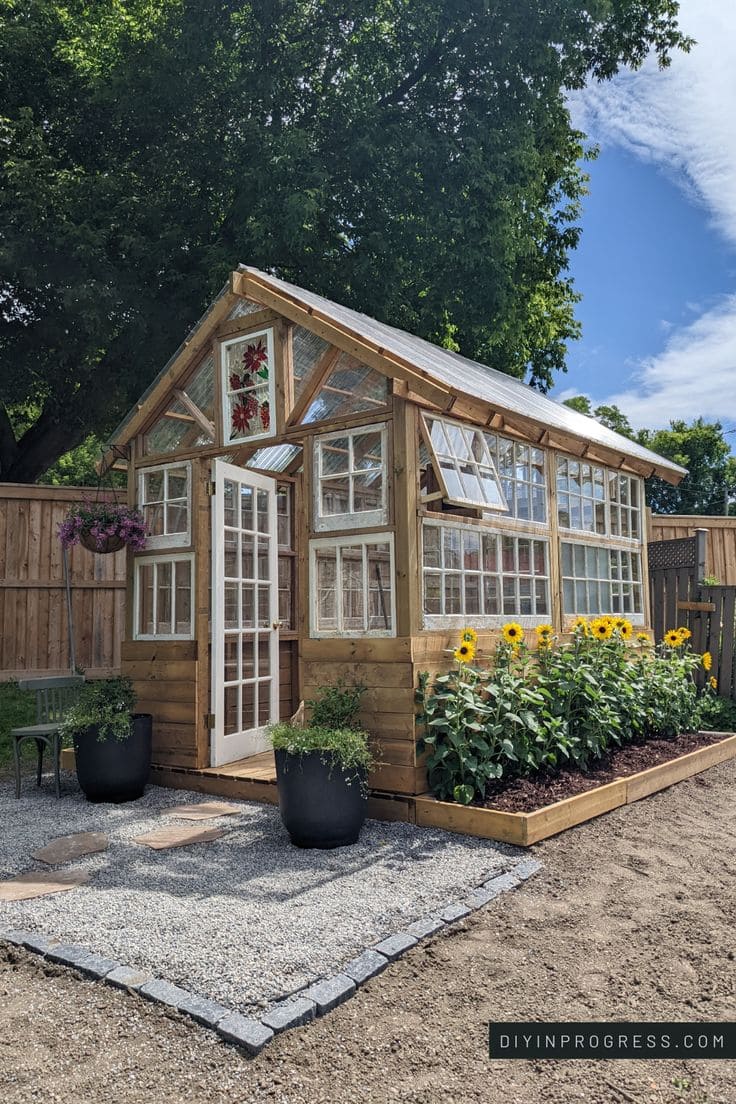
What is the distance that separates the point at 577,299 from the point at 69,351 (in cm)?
898

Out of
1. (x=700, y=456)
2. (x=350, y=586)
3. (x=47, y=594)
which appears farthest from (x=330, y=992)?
(x=700, y=456)

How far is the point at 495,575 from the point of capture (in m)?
5.54

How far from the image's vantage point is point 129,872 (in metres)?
3.90

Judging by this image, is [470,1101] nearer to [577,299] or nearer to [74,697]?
[74,697]

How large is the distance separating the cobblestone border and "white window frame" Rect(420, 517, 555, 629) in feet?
6.21

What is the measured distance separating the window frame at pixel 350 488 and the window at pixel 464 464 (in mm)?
316

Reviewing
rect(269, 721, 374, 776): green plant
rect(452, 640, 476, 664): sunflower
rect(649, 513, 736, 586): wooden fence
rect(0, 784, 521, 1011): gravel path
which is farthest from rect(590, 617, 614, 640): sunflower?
rect(649, 513, 736, 586): wooden fence

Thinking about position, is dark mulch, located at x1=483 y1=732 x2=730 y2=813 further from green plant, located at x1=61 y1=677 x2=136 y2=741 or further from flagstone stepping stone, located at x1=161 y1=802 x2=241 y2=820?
green plant, located at x1=61 y1=677 x2=136 y2=741

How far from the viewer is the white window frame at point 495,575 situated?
4.91 m

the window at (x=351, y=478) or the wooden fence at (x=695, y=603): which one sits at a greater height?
the window at (x=351, y=478)

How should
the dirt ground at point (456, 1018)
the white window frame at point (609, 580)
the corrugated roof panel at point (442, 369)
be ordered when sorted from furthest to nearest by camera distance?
the white window frame at point (609, 580) → the corrugated roof panel at point (442, 369) → the dirt ground at point (456, 1018)

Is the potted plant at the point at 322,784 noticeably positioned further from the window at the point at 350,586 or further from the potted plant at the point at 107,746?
the potted plant at the point at 107,746

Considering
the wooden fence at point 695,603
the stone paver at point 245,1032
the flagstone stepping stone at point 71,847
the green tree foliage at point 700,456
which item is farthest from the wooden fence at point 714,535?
the green tree foliage at point 700,456

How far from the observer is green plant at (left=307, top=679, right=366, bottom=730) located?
4.66 meters
